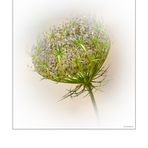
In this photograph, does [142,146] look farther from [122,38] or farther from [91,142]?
[122,38]

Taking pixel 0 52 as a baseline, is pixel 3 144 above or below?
below

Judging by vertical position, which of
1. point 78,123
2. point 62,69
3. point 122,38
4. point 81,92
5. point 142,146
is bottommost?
point 142,146

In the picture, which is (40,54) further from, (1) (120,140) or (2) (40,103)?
(1) (120,140)

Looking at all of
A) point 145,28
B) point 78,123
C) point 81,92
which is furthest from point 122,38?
point 78,123

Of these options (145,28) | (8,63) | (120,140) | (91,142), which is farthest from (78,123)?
(145,28)
